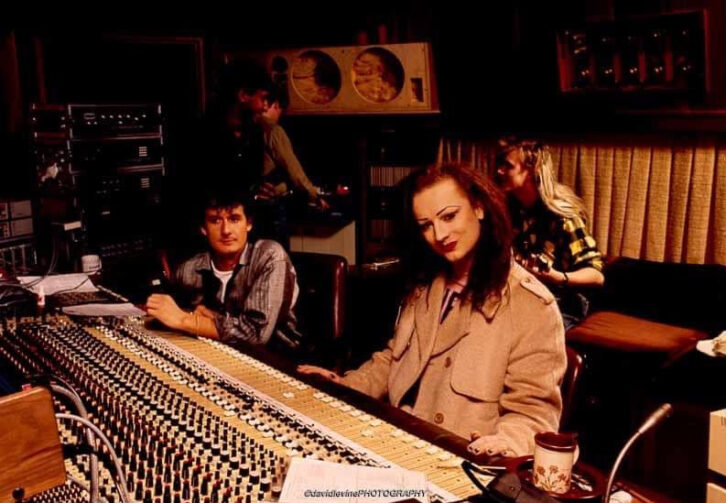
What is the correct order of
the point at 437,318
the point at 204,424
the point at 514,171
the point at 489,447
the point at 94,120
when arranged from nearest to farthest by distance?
1. the point at 489,447
2. the point at 204,424
3. the point at 437,318
4. the point at 514,171
5. the point at 94,120

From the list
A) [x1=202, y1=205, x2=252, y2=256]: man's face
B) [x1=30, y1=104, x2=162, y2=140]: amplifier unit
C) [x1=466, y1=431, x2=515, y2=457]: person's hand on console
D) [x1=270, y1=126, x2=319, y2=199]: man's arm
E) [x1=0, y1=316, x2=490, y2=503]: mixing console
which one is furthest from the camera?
[x1=270, y1=126, x2=319, y2=199]: man's arm

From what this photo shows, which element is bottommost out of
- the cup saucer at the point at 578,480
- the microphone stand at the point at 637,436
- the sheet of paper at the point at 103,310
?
the sheet of paper at the point at 103,310

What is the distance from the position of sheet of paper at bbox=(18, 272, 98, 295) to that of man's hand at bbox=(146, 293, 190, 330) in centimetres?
88

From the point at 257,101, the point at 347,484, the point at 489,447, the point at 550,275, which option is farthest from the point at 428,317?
the point at 257,101

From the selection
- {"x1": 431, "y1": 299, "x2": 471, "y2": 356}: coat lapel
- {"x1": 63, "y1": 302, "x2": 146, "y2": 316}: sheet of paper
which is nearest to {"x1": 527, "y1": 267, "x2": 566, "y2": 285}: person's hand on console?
{"x1": 431, "y1": 299, "x2": 471, "y2": 356}: coat lapel

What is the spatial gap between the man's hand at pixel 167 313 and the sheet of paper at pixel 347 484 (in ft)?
4.10

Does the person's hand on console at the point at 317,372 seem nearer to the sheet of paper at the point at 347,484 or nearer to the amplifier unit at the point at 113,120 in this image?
the sheet of paper at the point at 347,484

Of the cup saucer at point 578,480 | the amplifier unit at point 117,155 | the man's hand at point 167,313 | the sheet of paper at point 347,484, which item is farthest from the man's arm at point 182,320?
the amplifier unit at point 117,155

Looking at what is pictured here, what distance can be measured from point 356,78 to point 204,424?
13.8ft

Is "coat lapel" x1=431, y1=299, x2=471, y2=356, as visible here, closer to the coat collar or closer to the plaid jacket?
the coat collar

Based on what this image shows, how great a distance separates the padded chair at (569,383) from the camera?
2.17 meters

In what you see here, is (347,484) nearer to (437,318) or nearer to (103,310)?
(437,318)

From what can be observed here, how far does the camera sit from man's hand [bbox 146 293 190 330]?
2803 millimetres

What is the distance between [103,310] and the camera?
302 centimetres
